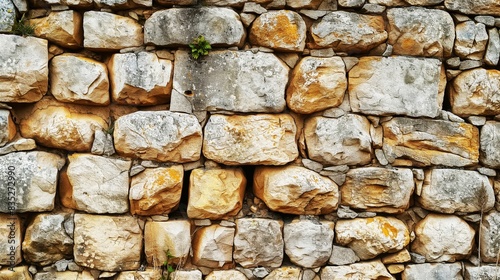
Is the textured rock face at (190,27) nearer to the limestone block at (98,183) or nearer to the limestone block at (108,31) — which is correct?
the limestone block at (108,31)

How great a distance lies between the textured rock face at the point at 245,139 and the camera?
3018 millimetres

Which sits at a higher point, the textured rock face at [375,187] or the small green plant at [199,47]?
the small green plant at [199,47]

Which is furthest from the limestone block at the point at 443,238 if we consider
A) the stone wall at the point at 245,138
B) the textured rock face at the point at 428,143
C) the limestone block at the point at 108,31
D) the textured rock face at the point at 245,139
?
the limestone block at the point at 108,31

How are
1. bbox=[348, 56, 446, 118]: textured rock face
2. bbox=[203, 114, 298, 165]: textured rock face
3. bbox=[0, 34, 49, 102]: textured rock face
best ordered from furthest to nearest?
bbox=[348, 56, 446, 118]: textured rock face, bbox=[203, 114, 298, 165]: textured rock face, bbox=[0, 34, 49, 102]: textured rock face

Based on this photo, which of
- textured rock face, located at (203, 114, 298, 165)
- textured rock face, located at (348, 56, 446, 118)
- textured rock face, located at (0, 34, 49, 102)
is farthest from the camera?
textured rock face, located at (348, 56, 446, 118)

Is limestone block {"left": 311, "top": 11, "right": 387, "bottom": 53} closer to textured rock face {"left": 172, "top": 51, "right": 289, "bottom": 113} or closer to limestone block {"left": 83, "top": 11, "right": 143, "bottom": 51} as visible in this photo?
textured rock face {"left": 172, "top": 51, "right": 289, "bottom": 113}

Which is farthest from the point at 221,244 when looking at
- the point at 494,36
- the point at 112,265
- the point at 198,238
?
the point at 494,36

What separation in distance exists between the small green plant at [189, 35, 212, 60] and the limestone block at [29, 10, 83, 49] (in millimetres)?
792

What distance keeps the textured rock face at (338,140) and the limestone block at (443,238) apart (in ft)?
2.32

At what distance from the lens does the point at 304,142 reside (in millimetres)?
3139

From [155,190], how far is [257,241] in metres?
0.78

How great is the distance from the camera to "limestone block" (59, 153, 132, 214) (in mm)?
3006

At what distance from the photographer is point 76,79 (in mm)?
3002

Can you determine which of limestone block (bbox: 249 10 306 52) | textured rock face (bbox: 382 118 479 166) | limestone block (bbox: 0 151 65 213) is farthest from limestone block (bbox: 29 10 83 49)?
textured rock face (bbox: 382 118 479 166)
